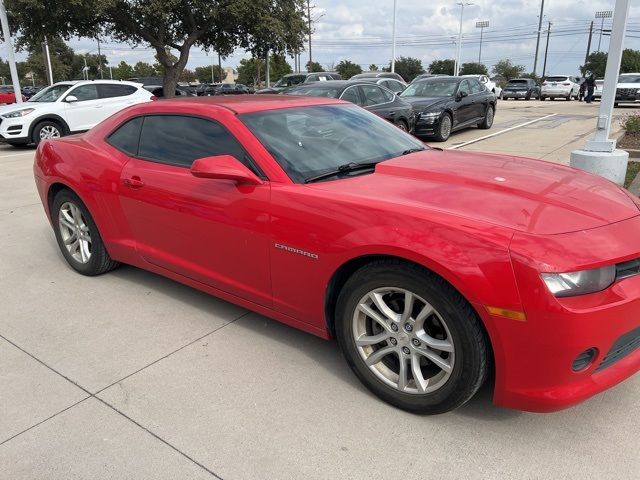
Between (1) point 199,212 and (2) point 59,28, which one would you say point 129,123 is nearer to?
(1) point 199,212

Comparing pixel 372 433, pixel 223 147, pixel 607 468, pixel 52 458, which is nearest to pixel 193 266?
pixel 223 147

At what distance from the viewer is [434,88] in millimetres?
13180

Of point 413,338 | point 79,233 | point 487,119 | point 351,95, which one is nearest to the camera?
point 413,338

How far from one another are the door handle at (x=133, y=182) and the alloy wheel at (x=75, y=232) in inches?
31.7

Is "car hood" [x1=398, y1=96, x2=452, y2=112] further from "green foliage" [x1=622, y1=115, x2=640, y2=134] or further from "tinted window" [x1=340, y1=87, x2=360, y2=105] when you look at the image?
"green foliage" [x1=622, y1=115, x2=640, y2=134]


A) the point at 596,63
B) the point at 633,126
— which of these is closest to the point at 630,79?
the point at 633,126

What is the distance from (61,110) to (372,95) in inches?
296

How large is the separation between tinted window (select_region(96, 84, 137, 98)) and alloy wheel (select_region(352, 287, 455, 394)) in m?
12.9

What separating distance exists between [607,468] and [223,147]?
2.55m

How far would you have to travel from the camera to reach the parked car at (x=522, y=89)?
109 ft

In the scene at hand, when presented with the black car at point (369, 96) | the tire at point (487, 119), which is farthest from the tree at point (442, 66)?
the black car at point (369, 96)

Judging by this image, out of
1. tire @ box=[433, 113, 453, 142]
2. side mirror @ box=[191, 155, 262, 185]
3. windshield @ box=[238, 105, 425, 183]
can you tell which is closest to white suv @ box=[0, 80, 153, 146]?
tire @ box=[433, 113, 453, 142]

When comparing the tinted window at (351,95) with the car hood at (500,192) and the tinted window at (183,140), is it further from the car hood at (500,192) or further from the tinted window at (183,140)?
the car hood at (500,192)

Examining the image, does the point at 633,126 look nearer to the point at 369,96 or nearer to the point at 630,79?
the point at 369,96
